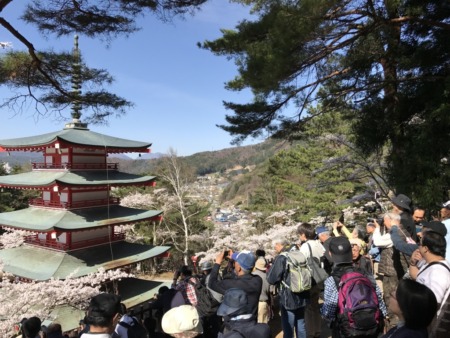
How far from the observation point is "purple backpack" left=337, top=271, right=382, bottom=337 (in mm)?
2355

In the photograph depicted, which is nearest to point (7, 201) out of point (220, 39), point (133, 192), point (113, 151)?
point (133, 192)

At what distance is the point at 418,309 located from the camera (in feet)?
5.51

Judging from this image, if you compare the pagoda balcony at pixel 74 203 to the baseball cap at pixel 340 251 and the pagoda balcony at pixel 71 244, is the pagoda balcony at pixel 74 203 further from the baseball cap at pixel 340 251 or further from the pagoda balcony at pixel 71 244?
the baseball cap at pixel 340 251

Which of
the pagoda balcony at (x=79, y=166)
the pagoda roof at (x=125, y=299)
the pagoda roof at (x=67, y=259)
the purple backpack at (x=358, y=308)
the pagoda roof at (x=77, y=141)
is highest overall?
the pagoda roof at (x=77, y=141)

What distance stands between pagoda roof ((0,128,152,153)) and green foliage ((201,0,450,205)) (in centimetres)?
609

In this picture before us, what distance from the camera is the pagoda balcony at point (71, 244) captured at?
10.8 m

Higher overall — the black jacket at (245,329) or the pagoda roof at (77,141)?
the pagoda roof at (77,141)

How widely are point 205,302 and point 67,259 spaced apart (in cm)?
842

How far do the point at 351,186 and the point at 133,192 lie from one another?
1495cm

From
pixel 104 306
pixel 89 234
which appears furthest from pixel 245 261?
pixel 89 234

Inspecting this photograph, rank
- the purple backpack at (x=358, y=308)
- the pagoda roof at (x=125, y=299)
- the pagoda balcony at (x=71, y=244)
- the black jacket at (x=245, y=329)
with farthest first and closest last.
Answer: the pagoda balcony at (x=71, y=244) → the pagoda roof at (x=125, y=299) → the purple backpack at (x=358, y=308) → the black jacket at (x=245, y=329)

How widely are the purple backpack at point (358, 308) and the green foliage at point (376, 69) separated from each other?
3280 mm

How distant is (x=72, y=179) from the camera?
34.8ft

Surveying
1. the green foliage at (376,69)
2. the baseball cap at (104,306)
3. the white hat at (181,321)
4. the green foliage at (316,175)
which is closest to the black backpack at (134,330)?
the white hat at (181,321)
